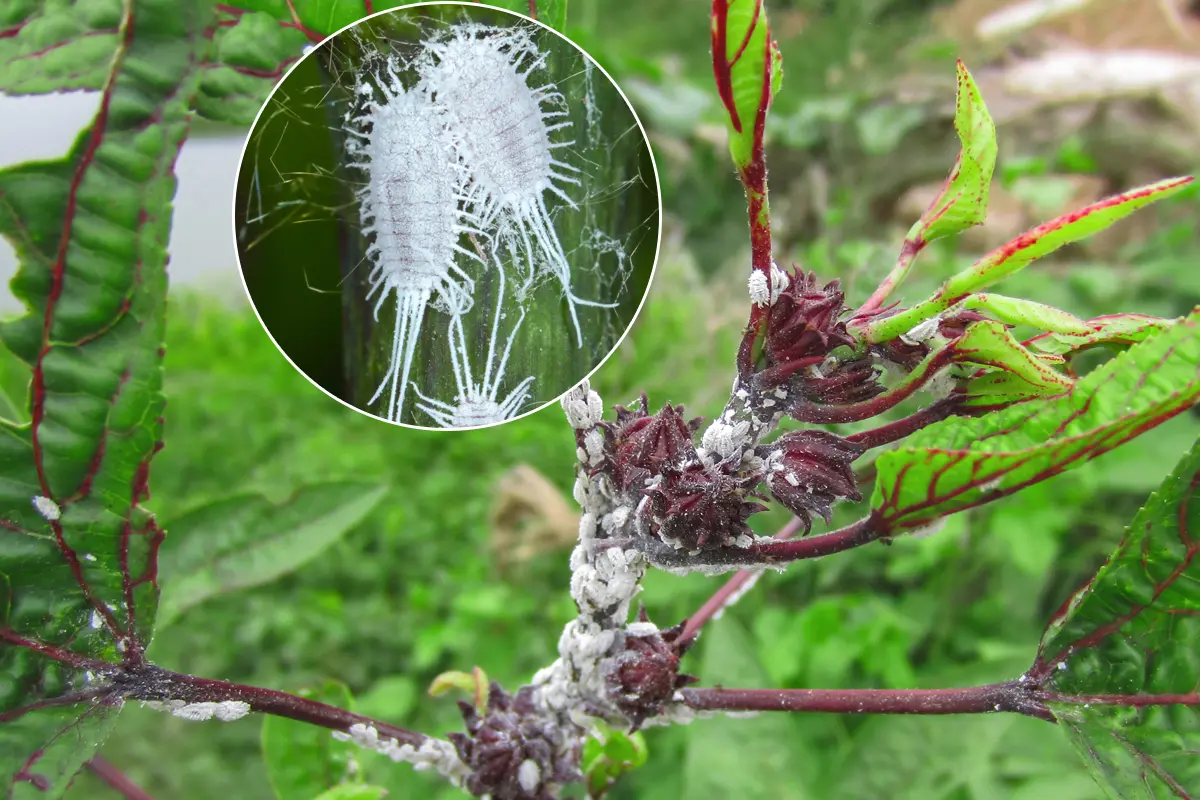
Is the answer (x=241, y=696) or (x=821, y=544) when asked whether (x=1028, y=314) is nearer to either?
(x=821, y=544)

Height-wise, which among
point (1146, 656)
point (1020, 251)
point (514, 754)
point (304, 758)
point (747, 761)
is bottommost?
point (747, 761)

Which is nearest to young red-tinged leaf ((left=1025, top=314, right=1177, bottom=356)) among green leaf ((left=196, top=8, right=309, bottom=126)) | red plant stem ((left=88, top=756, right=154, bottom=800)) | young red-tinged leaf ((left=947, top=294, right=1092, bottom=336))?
young red-tinged leaf ((left=947, top=294, right=1092, bottom=336))

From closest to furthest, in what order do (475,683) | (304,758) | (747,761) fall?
(475,683) → (304,758) → (747,761)

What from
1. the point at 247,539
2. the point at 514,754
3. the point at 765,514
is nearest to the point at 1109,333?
the point at 514,754

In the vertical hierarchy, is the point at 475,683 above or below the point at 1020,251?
below

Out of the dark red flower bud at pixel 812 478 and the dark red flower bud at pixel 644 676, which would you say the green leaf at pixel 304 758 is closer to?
the dark red flower bud at pixel 644 676

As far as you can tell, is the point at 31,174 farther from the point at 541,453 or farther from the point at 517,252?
the point at 541,453

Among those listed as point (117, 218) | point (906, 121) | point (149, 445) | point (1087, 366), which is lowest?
point (1087, 366)

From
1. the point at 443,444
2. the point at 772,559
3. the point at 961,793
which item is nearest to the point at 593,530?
the point at 772,559
